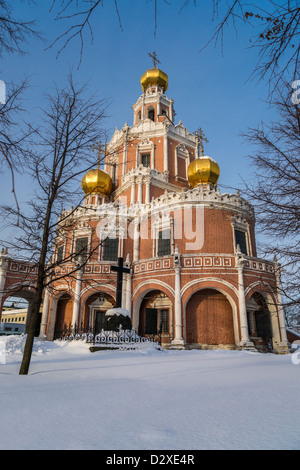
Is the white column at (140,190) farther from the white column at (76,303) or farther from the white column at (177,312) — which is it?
the white column at (76,303)

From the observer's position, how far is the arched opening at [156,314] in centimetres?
2031

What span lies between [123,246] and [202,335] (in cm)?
961

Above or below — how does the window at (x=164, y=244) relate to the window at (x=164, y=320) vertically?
above

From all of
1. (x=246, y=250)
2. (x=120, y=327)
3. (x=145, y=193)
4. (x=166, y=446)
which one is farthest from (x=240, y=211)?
(x=166, y=446)

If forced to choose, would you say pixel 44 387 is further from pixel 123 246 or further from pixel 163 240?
pixel 123 246

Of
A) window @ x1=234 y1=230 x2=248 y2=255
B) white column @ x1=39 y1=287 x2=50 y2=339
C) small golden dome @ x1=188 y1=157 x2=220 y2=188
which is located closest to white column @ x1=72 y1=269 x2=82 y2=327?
white column @ x1=39 y1=287 x2=50 y2=339

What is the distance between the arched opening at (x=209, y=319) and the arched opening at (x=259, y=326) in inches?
81.9

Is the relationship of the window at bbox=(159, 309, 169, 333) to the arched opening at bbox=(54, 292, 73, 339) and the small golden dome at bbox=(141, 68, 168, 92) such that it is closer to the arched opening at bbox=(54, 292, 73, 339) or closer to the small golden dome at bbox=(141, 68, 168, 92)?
the arched opening at bbox=(54, 292, 73, 339)

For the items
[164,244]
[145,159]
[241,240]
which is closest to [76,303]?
[164,244]

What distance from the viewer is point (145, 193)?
27.7m

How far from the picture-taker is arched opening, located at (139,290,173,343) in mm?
20312

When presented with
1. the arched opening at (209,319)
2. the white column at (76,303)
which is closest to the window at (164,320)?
the arched opening at (209,319)

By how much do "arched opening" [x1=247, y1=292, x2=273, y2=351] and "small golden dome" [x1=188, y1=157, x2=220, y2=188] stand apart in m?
11.5
